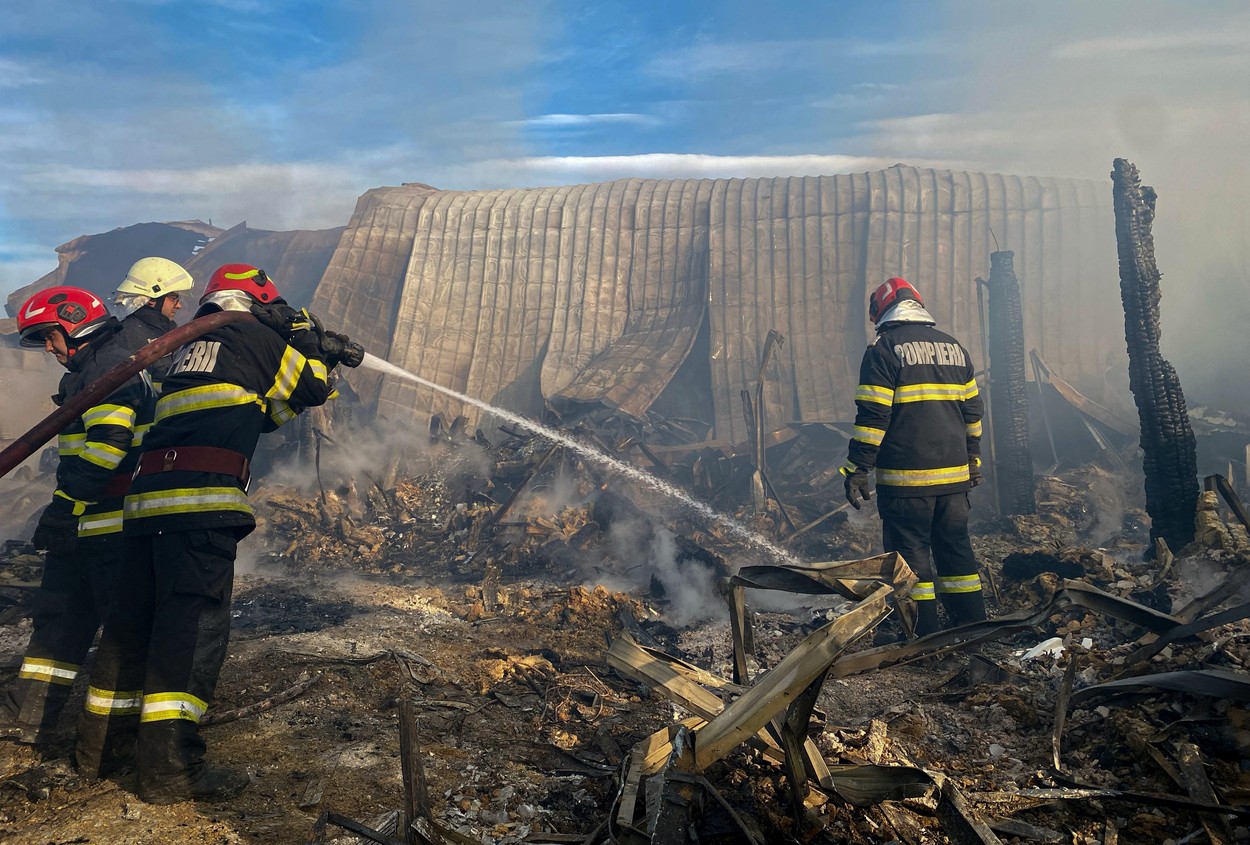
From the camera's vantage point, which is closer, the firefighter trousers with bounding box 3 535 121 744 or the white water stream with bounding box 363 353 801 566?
the firefighter trousers with bounding box 3 535 121 744

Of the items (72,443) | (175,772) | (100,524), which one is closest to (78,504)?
(100,524)

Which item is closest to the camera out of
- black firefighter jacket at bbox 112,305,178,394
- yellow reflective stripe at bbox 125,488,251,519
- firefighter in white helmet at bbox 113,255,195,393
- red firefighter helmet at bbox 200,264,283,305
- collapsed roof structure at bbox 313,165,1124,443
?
yellow reflective stripe at bbox 125,488,251,519

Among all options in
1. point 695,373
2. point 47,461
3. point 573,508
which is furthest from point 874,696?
point 47,461

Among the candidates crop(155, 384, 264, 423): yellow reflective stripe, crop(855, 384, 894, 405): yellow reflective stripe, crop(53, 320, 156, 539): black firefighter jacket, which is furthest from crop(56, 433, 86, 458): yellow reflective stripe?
crop(855, 384, 894, 405): yellow reflective stripe

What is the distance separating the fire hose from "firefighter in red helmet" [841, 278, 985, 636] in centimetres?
366

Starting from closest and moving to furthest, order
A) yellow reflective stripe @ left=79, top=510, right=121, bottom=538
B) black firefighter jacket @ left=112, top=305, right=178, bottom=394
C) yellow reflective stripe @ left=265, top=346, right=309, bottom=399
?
1. yellow reflective stripe @ left=265, top=346, right=309, bottom=399
2. yellow reflective stripe @ left=79, top=510, right=121, bottom=538
3. black firefighter jacket @ left=112, top=305, right=178, bottom=394

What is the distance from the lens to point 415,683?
416cm

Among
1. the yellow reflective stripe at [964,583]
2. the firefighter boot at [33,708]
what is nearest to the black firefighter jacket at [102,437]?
the firefighter boot at [33,708]

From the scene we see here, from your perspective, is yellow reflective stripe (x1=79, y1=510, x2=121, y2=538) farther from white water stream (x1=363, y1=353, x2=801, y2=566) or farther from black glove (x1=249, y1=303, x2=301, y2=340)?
white water stream (x1=363, y1=353, x2=801, y2=566)

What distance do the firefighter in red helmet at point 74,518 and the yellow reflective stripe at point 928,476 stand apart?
4327 mm

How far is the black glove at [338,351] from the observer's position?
3.77m

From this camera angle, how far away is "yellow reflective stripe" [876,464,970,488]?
465cm

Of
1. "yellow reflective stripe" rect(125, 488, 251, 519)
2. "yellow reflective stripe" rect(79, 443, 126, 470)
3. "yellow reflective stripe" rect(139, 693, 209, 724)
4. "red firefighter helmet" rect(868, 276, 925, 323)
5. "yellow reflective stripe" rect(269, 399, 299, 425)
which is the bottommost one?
"yellow reflective stripe" rect(139, 693, 209, 724)

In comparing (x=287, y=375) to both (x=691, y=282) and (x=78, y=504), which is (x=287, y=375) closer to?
(x=78, y=504)
